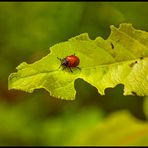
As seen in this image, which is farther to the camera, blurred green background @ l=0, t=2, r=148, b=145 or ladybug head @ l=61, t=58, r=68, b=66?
blurred green background @ l=0, t=2, r=148, b=145

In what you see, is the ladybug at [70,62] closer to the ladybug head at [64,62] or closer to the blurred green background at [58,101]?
the ladybug head at [64,62]

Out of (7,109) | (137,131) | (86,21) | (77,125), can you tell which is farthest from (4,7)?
(137,131)

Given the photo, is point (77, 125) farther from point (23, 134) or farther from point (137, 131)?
point (137, 131)

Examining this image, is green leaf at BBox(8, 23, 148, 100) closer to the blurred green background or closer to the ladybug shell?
the ladybug shell

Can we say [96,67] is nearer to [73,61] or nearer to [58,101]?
[73,61]

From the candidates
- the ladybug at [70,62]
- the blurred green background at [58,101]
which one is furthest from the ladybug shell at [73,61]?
the blurred green background at [58,101]

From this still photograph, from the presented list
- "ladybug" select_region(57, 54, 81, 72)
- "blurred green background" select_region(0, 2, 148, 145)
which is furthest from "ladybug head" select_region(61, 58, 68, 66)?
"blurred green background" select_region(0, 2, 148, 145)
